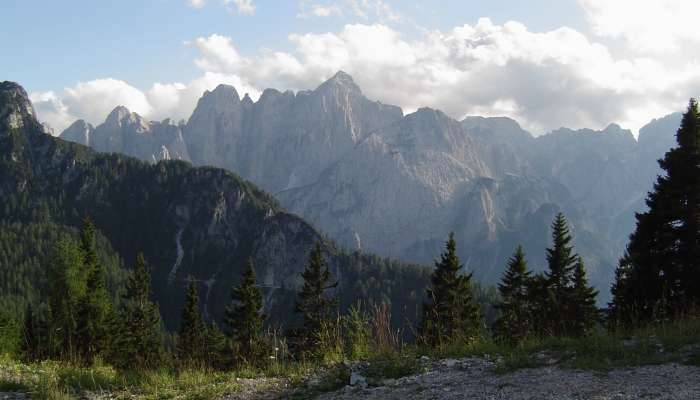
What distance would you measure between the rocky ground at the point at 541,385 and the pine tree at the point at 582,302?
25.4 m

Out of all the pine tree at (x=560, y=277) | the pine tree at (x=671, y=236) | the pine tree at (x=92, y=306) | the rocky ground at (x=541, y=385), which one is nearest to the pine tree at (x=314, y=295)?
the pine tree at (x=92, y=306)

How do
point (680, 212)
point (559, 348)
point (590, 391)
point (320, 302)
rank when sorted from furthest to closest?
1. point (320, 302)
2. point (680, 212)
3. point (559, 348)
4. point (590, 391)

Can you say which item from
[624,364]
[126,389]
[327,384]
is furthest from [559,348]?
[126,389]

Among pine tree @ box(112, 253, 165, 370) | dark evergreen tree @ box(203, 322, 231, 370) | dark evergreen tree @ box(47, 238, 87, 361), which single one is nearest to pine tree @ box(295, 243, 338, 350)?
dark evergreen tree @ box(203, 322, 231, 370)

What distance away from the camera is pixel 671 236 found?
20391 millimetres

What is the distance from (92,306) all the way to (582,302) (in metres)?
38.3

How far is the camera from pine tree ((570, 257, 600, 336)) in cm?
3297

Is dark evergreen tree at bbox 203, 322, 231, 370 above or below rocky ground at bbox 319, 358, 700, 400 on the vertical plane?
below

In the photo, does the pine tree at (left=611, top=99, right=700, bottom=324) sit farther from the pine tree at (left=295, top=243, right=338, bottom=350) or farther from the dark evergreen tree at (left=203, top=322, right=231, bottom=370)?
the pine tree at (left=295, top=243, right=338, bottom=350)

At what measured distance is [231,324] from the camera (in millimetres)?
49156

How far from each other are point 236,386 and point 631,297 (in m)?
17.3

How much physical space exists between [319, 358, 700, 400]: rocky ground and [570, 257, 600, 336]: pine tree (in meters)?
25.4

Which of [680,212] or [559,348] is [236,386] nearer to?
[559,348]

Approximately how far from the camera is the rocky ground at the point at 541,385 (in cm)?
792
